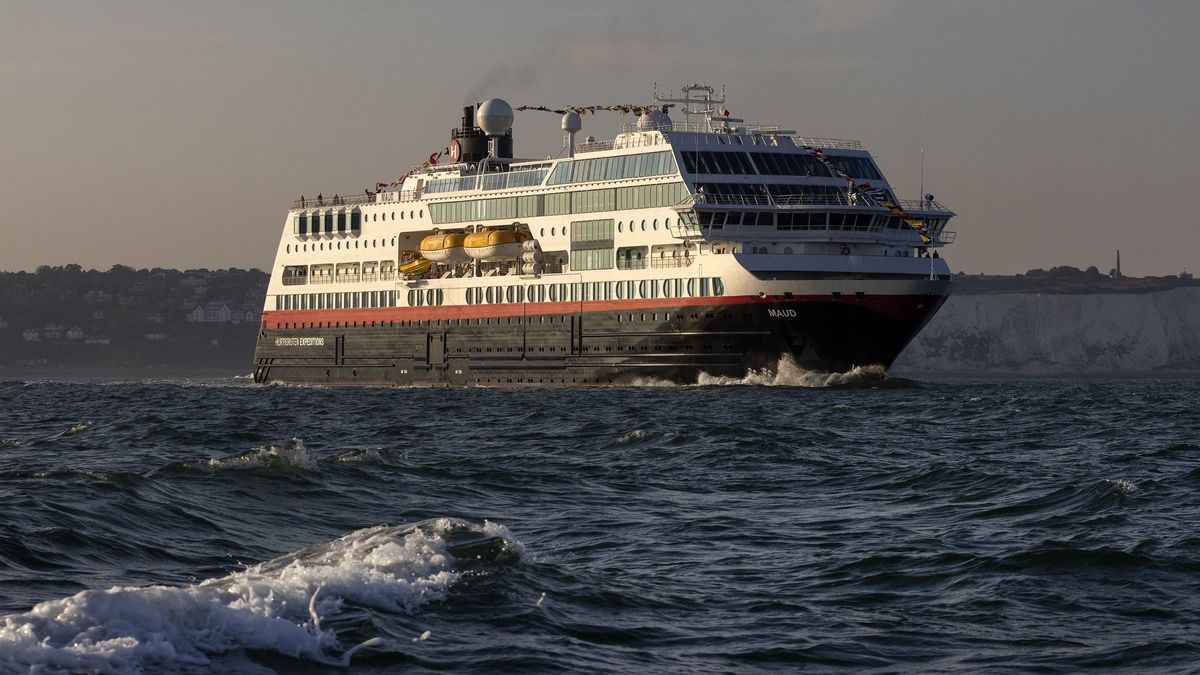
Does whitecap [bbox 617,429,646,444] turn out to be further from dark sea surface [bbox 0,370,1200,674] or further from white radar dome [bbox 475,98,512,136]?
white radar dome [bbox 475,98,512,136]

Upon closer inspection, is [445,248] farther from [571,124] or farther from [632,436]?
[632,436]

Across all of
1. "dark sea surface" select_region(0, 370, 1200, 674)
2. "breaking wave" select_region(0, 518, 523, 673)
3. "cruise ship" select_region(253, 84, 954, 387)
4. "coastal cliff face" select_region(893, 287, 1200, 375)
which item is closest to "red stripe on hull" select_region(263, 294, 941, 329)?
"cruise ship" select_region(253, 84, 954, 387)

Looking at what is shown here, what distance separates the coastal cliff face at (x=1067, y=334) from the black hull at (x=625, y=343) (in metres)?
96.6

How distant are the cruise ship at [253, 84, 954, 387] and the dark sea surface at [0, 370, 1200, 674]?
77.1 ft

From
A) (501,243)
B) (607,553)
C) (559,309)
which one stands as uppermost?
(501,243)

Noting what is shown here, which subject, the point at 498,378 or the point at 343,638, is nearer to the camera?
the point at 343,638

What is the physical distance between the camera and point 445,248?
79.4 meters

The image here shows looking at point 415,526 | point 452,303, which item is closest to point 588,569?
point 415,526

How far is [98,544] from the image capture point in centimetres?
1995

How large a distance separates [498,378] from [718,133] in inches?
587

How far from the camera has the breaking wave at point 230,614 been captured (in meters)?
13.4

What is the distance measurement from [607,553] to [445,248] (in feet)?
196

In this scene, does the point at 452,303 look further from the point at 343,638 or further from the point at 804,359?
the point at 343,638

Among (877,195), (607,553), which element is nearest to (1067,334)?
(877,195)
